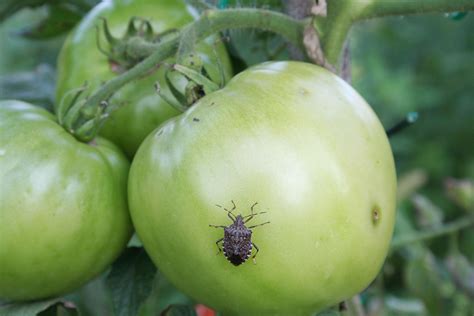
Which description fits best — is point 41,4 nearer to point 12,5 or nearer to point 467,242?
point 12,5

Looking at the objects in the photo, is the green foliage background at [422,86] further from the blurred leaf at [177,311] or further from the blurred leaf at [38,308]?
the blurred leaf at [38,308]

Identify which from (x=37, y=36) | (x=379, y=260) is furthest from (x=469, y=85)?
(x=379, y=260)

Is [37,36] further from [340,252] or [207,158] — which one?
[340,252]

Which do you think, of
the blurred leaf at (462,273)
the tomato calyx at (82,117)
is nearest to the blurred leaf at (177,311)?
the tomato calyx at (82,117)

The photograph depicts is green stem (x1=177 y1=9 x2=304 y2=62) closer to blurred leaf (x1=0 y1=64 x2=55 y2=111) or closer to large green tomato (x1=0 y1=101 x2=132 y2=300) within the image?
large green tomato (x1=0 y1=101 x2=132 y2=300)

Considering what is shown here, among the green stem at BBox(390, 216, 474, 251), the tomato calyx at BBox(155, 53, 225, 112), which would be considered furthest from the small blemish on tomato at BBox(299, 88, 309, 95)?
the green stem at BBox(390, 216, 474, 251)
